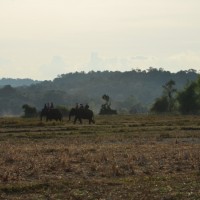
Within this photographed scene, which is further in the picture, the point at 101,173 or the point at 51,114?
the point at 51,114

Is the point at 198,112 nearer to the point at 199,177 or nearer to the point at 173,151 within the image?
the point at 173,151

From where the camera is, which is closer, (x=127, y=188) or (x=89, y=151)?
(x=127, y=188)

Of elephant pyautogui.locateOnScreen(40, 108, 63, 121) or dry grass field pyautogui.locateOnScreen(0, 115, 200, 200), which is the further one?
elephant pyautogui.locateOnScreen(40, 108, 63, 121)

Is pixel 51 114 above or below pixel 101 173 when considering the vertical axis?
above

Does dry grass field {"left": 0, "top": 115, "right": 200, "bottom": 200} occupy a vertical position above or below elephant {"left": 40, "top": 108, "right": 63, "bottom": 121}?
below

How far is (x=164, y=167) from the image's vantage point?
73.4ft

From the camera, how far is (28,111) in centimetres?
10794

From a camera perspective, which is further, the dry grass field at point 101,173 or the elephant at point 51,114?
the elephant at point 51,114

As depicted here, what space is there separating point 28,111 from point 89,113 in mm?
41999

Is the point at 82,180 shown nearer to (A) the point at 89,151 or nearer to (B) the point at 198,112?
(A) the point at 89,151

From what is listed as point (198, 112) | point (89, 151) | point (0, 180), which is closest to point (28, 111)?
point (198, 112)

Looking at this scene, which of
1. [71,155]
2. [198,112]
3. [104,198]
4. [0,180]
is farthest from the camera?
[198,112]

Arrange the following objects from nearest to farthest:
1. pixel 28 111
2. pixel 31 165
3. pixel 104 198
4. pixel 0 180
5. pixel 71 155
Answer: pixel 104 198 < pixel 0 180 < pixel 31 165 < pixel 71 155 < pixel 28 111

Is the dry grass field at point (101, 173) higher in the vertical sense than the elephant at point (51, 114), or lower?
lower
